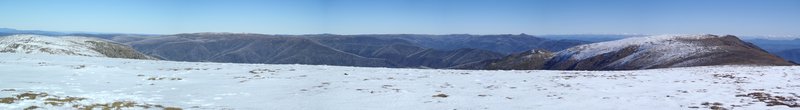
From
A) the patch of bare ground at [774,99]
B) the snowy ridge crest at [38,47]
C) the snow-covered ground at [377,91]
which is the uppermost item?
the patch of bare ground at [774,99]

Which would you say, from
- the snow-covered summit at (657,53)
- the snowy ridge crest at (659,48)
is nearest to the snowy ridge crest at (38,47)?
the snow-covered summit at (657,53)

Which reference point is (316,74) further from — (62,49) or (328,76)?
(62,49)

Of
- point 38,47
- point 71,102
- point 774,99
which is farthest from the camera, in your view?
point 38,47

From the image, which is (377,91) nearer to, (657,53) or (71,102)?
(71,102)

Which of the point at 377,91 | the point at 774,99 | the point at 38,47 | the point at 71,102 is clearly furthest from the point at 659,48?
the point at 38,47

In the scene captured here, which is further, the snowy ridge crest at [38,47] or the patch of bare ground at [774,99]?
the snowy ridge crest at [38,47]

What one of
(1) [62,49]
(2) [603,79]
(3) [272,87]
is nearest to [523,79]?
(2) [603,79]

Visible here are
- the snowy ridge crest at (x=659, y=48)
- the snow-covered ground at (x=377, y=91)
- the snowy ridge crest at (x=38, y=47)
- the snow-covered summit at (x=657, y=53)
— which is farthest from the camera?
the snowy ridge crest at (x=38, y=47)

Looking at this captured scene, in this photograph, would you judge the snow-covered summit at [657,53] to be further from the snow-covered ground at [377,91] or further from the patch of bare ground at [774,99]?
the patch of bare ground at [774,99]

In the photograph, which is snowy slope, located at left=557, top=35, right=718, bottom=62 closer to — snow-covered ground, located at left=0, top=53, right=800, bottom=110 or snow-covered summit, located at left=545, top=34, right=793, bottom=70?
snow-covered summit, located at left=545, top=34, right=793, bottom=70
